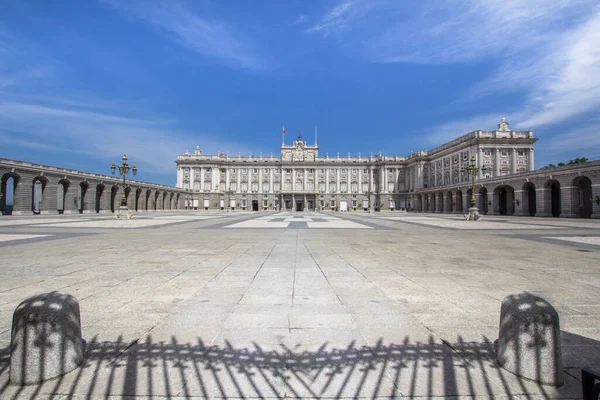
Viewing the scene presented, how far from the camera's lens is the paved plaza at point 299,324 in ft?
8.43

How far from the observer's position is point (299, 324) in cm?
378

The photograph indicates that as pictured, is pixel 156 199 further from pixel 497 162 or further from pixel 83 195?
pixel 497 162

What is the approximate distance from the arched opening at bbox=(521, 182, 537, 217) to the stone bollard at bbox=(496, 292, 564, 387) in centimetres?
4674

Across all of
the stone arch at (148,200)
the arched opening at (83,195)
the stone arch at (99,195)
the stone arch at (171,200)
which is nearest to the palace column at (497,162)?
the stone arch at (148,200)

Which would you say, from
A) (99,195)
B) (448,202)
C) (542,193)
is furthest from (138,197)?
(542,193)

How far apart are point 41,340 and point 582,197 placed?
47.9 meters

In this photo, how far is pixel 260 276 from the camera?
6.18m

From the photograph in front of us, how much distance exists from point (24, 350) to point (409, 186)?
93842 millimetres

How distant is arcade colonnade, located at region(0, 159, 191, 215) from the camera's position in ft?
122

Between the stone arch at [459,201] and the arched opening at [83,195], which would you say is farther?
the stone arch at [459,201]

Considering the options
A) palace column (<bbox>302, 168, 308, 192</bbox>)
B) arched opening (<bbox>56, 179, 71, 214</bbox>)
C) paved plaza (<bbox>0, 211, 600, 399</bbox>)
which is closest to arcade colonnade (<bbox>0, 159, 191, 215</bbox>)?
arched opening (<bbox>56, 179, 71, 214</bbox>)

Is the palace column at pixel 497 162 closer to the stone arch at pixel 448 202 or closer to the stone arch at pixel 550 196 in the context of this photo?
the stone arch at pixel 448 202

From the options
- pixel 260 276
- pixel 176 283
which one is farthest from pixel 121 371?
pixel 260 276

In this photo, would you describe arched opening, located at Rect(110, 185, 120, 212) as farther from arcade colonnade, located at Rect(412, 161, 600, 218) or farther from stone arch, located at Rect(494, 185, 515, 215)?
stone arch, located at Rect(494, 185, 515, 215)
